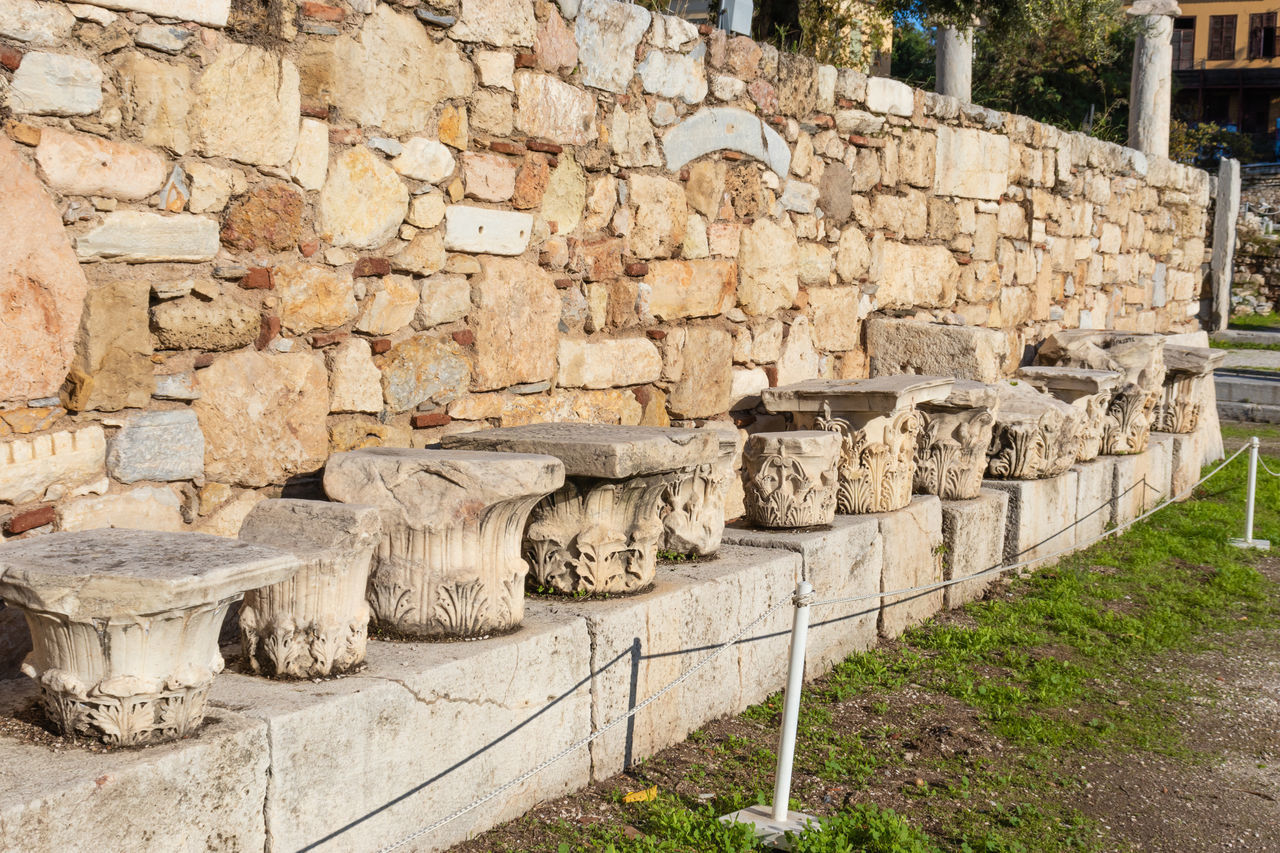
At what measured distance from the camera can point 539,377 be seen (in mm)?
4898

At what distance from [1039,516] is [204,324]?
187 inches

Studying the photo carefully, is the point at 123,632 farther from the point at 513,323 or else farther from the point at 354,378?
the point at 513,323

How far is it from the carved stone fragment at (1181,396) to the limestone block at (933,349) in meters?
2.78

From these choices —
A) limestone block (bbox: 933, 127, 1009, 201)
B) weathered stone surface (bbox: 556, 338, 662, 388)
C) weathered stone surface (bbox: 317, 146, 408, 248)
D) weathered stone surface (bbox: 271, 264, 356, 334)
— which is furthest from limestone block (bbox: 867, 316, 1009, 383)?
weathered stone surface (bbox: 271, 264, 356, 334)

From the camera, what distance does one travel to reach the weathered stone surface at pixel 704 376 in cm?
573

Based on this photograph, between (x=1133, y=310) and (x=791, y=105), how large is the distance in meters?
6.39

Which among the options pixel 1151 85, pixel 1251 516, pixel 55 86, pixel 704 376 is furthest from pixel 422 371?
pixel 1151 85

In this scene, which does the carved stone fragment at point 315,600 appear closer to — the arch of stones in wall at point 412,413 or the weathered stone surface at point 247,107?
the arch of stones in wall at point 412,413

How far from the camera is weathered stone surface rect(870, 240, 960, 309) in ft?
23.7

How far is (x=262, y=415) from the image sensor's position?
3857 millimetres

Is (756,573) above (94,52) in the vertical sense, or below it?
below

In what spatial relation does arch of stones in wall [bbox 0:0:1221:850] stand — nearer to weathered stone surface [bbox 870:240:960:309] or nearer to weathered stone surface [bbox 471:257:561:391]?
weathered stone surface [bbox 471:257:561:391]

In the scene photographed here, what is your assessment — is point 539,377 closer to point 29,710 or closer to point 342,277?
point 342,277

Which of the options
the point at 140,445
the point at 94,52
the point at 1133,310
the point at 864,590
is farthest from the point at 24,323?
the point at 1133,310
